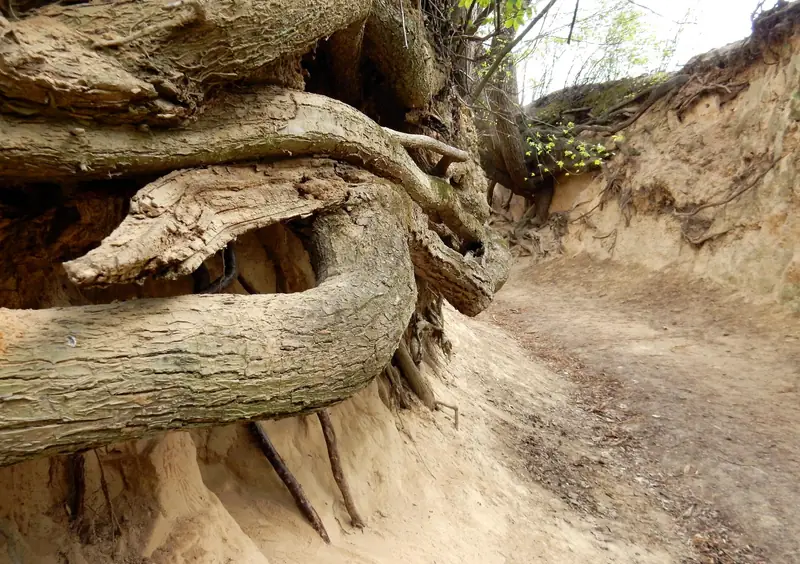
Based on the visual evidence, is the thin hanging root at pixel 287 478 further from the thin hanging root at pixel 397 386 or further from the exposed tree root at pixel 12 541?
the thin hanging root at pixel 397 386

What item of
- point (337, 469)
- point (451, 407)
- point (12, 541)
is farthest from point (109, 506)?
point (451, 407)

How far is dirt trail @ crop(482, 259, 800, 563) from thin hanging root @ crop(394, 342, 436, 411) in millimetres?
1021

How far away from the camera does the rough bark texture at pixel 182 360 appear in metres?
1.10

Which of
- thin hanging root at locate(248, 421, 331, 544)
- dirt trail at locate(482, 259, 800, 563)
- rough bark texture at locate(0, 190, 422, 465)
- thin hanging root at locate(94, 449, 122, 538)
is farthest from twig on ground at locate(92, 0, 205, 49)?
dirt trail at locate(482, 259, 800, 563)

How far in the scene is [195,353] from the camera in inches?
51.0

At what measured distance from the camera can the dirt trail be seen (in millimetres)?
3486

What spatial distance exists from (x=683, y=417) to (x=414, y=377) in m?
2.93

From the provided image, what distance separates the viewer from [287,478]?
241cm

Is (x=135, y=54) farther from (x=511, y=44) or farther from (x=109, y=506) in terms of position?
(x=511, y=44)

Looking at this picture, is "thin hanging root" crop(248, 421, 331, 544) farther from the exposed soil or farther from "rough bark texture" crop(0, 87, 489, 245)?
"rough bark texture" crop(0, 87, 489, 245)

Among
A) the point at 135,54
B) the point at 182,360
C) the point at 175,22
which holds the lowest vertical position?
the point at 182,360

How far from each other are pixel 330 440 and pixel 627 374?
439 centimetres

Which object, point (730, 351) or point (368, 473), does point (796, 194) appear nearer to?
point (730, 351)

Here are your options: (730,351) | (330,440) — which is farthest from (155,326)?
(730,351)
